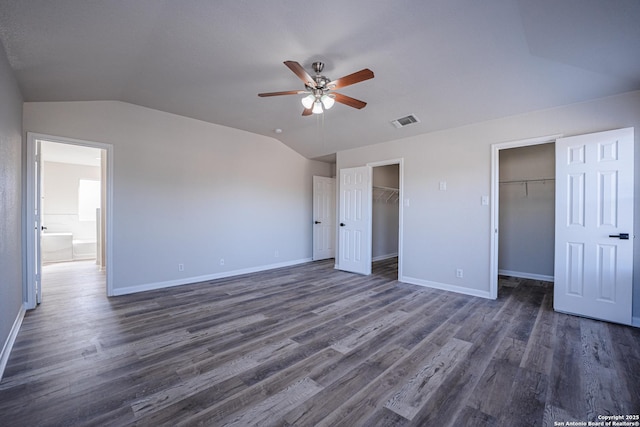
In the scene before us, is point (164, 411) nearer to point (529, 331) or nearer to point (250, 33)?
point (250, 33)

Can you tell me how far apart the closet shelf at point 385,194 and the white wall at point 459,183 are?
1.83 metres

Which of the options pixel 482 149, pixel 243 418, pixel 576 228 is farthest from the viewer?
pixel 482 149

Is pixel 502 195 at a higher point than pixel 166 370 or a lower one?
higher

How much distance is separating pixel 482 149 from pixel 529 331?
2.48 m

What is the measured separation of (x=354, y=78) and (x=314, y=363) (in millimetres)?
2518

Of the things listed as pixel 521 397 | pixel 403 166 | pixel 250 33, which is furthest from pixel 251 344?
pixel 403 166

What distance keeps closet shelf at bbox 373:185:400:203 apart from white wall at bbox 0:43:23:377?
5.93 metres

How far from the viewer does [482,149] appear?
3.98 m

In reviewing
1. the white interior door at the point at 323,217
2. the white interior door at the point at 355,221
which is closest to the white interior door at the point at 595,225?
the white interior door at the point at 355,221

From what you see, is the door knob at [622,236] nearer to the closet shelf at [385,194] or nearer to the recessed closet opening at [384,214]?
the recessed closet opening at [384,214]

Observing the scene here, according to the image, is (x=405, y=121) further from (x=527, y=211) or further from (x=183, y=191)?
(x=183, y=191)

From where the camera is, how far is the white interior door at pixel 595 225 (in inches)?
116

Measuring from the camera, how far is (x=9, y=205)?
97.4 inches

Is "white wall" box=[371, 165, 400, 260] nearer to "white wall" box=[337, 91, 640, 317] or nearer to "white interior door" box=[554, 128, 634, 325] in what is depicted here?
"white wall" box=[337, 91, 640, 317]
